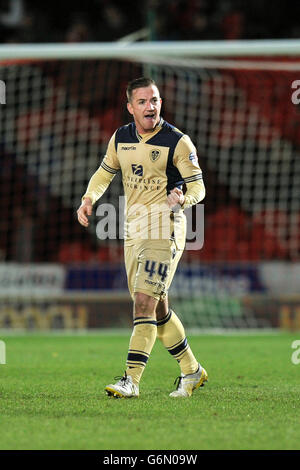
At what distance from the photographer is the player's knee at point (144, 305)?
573 centimetres

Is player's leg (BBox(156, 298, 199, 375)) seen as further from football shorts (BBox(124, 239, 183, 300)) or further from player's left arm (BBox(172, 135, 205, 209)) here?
player's left arm (BBox(172, 135, 205, 209))

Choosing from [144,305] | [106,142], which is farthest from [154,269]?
[106,142]

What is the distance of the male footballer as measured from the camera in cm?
575

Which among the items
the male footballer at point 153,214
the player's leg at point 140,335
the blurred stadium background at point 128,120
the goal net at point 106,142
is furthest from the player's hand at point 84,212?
the goal net at point 106,142

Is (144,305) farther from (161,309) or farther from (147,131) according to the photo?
(147,131)

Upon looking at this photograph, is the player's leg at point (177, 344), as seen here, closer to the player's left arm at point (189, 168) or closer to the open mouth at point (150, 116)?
the player's left arm at point (189, 168)

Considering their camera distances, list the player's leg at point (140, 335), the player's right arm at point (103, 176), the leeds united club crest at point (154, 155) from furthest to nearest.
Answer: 1. the player's right arm at point (103, 176)
2. the leeds united club crest at point (154, 155)
3. the player's leg at point (140, 335)

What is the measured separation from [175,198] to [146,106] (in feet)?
2.60

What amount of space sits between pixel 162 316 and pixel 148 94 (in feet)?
5.07

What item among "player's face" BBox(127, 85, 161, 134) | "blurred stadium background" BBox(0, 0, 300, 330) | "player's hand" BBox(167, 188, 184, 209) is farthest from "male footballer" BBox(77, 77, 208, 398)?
"blurred stadium background" BBox(0, 0, 300, 330)

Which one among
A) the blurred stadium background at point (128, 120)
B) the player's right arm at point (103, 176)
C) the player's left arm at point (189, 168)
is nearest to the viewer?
the player's left arm at point (189, 168)

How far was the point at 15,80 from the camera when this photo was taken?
16.1 meters

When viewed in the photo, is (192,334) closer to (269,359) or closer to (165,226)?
(269,359)

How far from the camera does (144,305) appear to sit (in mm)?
5730
